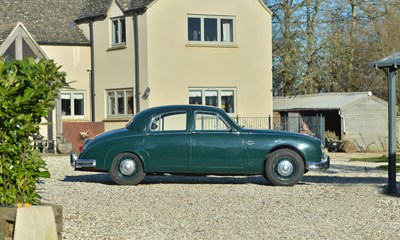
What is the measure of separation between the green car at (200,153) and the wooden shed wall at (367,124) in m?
21.8

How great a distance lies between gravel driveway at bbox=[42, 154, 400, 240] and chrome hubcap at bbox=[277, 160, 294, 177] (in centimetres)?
39

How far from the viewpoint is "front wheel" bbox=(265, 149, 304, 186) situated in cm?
1767

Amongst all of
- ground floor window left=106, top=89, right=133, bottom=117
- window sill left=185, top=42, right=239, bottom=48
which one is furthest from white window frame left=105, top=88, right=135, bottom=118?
window sill left=185, top=42, right=239, bottom=48

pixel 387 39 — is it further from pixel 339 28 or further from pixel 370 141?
pixel 370 141

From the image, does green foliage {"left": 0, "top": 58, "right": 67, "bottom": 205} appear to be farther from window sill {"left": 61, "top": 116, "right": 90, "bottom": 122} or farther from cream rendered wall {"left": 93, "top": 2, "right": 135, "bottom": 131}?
window sill {"left": 61, "top": 116, "right": 90, "bottom": 122}

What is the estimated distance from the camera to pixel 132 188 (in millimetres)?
16984

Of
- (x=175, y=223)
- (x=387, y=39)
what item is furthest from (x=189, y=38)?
(x=175, y=223)

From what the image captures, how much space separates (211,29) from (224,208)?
2300 centimetres

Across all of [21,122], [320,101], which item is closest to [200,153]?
[21,122]

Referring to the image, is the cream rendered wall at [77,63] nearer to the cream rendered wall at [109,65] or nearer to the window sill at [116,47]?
the cream rendered wall at [109,65]

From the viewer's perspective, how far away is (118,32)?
120 ft

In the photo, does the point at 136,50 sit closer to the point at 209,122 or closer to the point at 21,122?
the point at 209,122

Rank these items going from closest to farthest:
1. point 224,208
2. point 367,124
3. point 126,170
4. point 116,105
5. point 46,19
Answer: point 224,208 → point 126,170 → point 116,105 → point 46,19 → point 367,124

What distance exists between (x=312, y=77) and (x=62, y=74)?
3882cm
